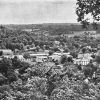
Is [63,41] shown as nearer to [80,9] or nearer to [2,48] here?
[2,48]

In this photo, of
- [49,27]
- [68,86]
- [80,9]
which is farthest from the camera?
[49,27]

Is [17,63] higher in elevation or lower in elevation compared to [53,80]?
lower

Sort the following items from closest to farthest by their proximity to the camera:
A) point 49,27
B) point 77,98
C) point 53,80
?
1. point 77,98
2. point 53,80
3. point 49,27

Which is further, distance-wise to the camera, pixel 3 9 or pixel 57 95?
pixel 3 9

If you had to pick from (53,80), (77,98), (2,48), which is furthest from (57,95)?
(2,48)

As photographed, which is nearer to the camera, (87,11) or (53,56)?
(87,11)

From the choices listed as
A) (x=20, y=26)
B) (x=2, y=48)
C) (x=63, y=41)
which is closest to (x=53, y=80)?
(x=2, y=48)

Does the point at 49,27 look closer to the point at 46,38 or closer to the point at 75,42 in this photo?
the point at 46,38
